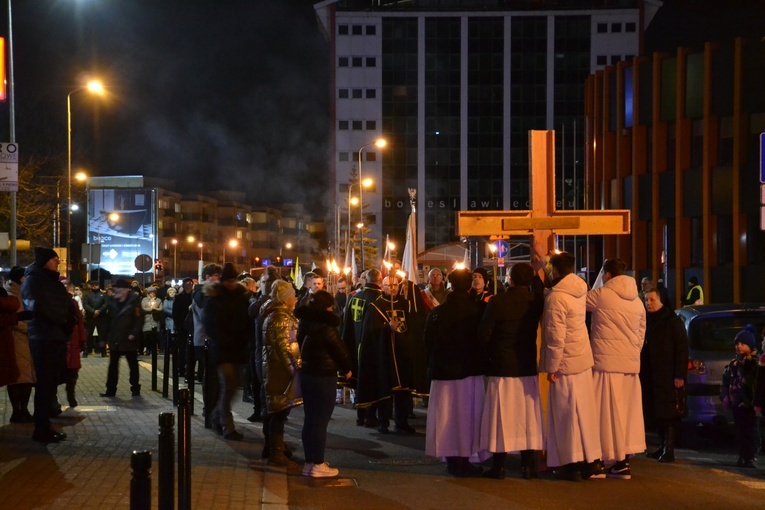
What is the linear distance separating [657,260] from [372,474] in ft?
104

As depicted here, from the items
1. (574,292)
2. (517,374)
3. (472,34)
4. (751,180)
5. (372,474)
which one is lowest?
(372,474)

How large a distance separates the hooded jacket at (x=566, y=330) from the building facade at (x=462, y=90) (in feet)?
285

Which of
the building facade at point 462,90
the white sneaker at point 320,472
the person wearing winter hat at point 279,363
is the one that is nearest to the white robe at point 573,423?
the white sneaker at point 320,472

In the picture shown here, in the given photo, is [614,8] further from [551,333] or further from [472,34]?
[551,333]

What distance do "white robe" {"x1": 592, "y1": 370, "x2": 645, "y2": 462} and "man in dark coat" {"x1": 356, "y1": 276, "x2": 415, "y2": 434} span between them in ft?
11.7

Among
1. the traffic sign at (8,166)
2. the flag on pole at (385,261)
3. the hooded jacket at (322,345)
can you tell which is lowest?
the hooded jacket at (322,345)

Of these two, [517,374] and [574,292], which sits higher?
[574,292]

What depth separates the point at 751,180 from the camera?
3403cm

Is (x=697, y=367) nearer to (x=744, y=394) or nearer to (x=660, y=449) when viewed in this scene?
(x=660, y=449)

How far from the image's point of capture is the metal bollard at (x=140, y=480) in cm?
475

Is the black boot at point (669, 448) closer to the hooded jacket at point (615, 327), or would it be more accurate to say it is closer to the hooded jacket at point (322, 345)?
the hooded jacket at point (615, 327)

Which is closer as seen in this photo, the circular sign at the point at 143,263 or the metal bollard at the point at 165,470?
the metal bollard at the point at 165,470

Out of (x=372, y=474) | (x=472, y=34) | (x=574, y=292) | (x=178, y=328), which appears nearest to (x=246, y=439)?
(x=372, y=474)

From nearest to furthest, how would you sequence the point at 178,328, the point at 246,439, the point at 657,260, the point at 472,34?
the point at 246,439
the point at 178,328
the point at 657,260
the point at 472,34
